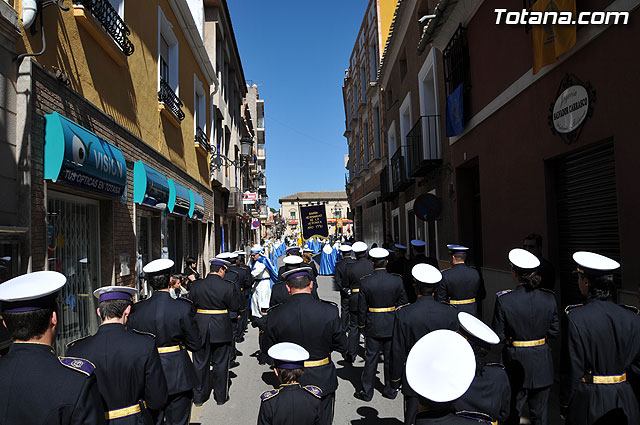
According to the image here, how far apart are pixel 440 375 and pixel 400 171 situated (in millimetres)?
14574

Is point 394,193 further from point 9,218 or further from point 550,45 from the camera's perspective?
point 9,218

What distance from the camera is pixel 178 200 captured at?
36.0 feet

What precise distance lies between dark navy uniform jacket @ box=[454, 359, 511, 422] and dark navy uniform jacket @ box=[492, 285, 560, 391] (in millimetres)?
1513

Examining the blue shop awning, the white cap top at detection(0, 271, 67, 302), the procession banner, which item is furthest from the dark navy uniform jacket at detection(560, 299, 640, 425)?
the procession banner

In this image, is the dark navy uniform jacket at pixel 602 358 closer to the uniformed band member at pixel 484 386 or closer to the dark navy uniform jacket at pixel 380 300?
the uniformed band member at pixel 484 386

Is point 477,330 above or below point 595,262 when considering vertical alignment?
below

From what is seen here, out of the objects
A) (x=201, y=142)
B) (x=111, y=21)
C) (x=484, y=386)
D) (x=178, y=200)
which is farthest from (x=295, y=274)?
(x=201, y=142)

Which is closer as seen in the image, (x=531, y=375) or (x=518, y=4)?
(x=531, y=375)

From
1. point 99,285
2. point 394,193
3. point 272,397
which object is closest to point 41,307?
point 272,397

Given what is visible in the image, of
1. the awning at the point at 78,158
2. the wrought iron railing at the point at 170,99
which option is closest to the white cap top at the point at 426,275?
the awning at the point at 78,158

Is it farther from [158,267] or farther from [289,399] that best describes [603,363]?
[158,267]

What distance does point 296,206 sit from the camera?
105000 mm

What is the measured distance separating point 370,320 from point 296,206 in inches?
3897

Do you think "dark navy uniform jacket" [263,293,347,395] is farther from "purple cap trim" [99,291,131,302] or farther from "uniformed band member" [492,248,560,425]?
"uniformed band member" [492,248,560,425]
